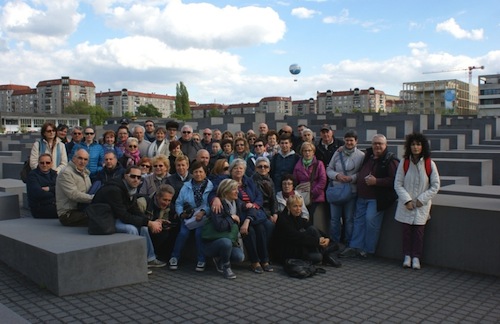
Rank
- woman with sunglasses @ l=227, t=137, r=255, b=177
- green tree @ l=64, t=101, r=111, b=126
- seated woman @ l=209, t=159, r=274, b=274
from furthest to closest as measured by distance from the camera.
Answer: green tree @ l=64, t=101, r=111, b=126, woman with sunglasses @ l=227, t=137, r=255, b=177, seated woman @ l=209, t=159, r=274, b=274

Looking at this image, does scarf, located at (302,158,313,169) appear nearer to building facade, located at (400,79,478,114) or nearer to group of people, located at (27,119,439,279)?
group of people, located at (27,119,439,279)

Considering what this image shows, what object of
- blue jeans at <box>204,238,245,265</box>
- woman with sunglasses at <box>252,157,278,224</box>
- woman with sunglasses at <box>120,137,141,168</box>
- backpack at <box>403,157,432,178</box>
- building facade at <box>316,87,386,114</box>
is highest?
building facade at <box>316,87,386,114</box>

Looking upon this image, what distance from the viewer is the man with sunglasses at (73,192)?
7.02 m

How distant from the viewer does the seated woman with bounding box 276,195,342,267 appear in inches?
268

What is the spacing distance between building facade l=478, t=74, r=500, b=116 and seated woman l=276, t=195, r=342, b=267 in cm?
11801

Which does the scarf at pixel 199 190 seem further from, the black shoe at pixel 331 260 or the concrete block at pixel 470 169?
the concrete block at pixel 470 169

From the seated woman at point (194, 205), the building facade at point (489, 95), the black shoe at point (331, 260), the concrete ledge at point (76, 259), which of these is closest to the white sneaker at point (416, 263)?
the black shoe at point (331, 260)

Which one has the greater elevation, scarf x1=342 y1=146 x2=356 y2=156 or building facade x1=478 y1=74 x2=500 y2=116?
building facade x1=478 y1=74 x2=500 y2=116

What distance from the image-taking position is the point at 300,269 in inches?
254

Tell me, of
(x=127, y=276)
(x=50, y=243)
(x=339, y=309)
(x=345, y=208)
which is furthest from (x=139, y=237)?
A: (x=345, y=208)

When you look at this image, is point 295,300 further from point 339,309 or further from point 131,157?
point 131,157

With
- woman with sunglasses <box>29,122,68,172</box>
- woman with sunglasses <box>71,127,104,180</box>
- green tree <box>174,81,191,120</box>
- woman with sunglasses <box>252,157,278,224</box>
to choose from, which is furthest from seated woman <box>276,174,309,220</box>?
green tree <box>174,81,191,120</box>

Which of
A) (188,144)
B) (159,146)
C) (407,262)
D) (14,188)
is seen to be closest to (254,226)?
(407,262)

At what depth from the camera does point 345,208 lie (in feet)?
25.8
